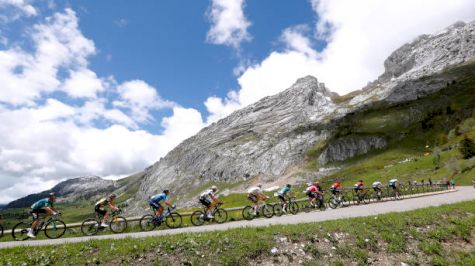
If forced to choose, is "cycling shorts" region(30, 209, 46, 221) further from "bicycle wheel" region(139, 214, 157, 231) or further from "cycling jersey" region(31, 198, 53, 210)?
"bicycle wheel" region(139, 214, 157, 231)

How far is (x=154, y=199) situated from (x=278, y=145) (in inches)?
6784

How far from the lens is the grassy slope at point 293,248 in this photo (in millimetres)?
13992

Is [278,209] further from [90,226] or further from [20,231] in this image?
[20,231]

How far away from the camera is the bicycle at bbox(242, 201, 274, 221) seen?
3047cm

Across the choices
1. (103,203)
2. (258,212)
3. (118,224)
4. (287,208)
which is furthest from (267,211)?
(103,203)

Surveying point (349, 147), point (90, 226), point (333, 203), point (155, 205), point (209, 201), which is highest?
point (349, 147)

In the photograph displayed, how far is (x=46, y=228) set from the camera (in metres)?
23.9

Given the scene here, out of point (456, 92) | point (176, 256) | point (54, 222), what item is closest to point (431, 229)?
point (176, 256)

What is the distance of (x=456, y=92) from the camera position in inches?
6427

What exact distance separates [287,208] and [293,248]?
2033 centimetres

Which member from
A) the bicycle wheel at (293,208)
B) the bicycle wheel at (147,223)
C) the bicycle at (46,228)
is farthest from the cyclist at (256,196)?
the bicycle at (46,228)

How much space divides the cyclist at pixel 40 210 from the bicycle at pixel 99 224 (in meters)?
2.54

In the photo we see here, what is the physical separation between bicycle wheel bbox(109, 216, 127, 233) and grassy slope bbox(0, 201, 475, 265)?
10102 mm

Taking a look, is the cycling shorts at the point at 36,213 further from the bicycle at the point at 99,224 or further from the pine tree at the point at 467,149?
the pine tree at the point at 467,149
